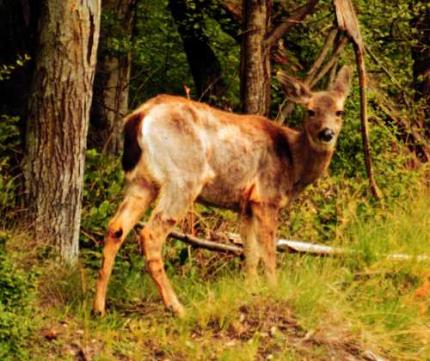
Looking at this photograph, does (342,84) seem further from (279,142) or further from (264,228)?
(264,228)

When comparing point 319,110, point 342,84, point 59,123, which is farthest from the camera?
point 342,84

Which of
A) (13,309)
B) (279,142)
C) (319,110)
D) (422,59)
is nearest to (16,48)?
(279,142)

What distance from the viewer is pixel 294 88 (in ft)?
32.4

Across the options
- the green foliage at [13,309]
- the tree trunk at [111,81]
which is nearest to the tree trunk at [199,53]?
the tree trunk at [111,81]

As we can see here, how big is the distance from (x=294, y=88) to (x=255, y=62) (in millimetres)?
1722

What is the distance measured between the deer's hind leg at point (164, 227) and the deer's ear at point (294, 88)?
1686 mm

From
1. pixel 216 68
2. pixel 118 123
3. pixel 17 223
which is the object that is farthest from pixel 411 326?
pixel 216 68

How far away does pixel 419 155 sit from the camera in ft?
45.1

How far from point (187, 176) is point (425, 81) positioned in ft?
23.4

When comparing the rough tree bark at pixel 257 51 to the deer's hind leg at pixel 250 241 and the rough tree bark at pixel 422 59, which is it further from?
the rough tree bark at pixel 422 59

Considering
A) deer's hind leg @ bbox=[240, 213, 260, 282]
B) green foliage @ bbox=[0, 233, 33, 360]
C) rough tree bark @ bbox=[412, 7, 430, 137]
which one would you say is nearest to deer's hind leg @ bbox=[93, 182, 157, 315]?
green foliage @ bbox=[0, 233, 33, 360]

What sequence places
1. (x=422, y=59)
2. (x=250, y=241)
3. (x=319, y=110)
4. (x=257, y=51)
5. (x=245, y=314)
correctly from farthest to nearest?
(x=422, y=59) < (x=257, y=51) < (x=319, y=110) < (x=250, y=241) < (x=245, y=314)

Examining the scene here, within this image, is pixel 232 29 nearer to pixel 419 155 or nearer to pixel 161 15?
pixel 161 15

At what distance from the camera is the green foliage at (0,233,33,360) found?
7242 mm
